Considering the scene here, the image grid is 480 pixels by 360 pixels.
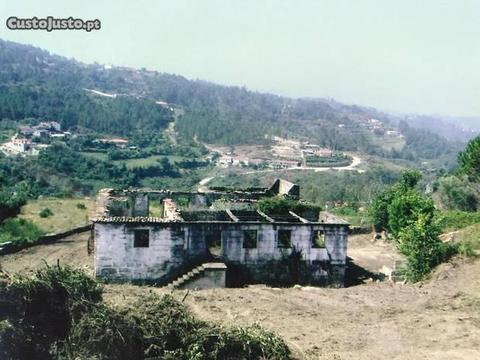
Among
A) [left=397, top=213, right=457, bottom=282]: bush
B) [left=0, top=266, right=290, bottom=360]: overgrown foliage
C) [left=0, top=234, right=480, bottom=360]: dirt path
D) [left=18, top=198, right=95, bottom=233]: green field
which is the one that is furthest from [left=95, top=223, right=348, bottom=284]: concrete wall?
[left=18, top=198, right=95, bottom=233]: green field

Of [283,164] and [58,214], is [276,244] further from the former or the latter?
[283,164]

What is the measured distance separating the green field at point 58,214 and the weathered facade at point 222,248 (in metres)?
12.8

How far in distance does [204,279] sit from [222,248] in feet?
5.70

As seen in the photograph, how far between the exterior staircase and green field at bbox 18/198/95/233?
1456 centimetres

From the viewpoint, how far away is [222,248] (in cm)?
2373

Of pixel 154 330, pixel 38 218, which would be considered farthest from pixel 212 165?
pixel 154 330

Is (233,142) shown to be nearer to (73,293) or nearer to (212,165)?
(212,165)

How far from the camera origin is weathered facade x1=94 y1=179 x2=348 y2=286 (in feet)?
75.0

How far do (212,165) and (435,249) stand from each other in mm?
88686

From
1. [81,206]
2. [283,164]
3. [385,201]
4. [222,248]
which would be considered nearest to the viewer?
[222,248]

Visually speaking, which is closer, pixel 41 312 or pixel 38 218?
pixel 41 312

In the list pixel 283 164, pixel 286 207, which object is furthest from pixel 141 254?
pixel 283 164

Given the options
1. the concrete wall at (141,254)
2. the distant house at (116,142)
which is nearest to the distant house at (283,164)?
the distant house at (116,142)

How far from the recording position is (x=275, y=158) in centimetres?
13288
